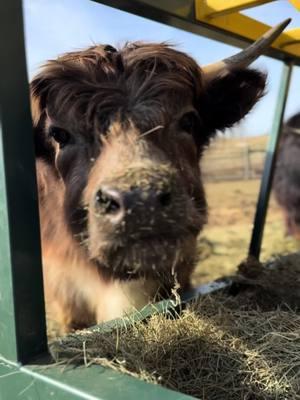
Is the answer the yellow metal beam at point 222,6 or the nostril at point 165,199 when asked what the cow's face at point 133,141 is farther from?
the yellow metal beam at point 222,6

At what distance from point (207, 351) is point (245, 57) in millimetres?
1690

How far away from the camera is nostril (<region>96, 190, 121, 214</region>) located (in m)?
1.81

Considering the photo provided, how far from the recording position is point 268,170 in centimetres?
393

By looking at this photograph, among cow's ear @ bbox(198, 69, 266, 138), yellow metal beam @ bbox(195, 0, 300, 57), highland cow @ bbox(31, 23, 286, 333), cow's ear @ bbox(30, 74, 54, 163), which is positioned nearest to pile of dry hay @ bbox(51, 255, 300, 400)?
highland cow @ bbox(31, 23, 286, 333)

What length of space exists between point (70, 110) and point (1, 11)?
1.02m

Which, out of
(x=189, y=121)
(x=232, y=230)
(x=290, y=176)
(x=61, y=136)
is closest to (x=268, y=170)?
(x=189, y=121)

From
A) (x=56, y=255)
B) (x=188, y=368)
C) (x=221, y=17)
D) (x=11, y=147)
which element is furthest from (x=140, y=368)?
(x=221, y=17)

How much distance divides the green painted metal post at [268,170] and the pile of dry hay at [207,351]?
1.30m

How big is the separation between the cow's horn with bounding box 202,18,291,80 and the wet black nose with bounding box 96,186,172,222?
1348 mm

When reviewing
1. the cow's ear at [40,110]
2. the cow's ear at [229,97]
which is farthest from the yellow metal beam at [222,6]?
the cow's ear at [40,110]

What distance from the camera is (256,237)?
386 centimetres

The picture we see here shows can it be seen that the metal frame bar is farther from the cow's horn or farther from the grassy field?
the grassy field

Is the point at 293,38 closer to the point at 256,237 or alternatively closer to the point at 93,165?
the point at 256,237

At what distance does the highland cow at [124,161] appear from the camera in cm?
190
